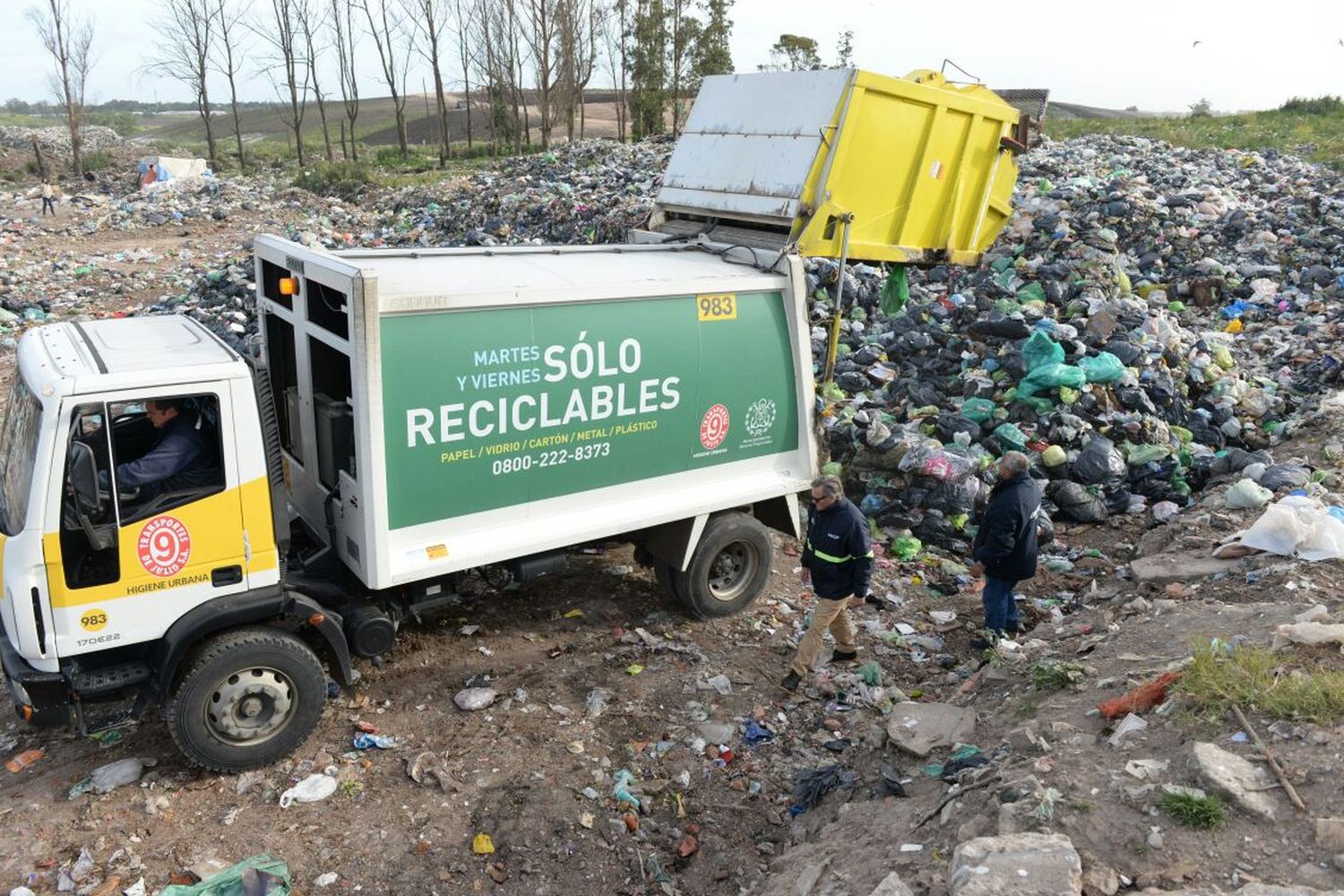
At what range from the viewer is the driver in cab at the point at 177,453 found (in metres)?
3.89

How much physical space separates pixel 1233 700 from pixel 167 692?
4209 millimetres

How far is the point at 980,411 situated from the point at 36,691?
20.9 feet

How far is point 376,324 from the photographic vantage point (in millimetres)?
4059

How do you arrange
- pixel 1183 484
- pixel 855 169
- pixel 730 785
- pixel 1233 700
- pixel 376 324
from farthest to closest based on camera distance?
pixel 1183 484
pixel 855 169
pixel 730 785
pixel 376 324
pixel 1233 700

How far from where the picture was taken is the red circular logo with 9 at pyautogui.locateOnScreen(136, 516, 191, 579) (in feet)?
12.7

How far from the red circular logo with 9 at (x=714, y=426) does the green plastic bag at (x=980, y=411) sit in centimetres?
294

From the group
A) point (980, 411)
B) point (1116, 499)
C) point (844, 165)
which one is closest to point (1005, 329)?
point (980, 411)

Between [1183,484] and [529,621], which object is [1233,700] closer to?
[529,621]

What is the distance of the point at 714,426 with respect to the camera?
5.41 m

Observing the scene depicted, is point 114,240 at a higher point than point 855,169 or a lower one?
lower

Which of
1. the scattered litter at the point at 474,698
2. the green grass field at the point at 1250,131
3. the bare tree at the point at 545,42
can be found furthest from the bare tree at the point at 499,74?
the scattered litter at the point at 474,698

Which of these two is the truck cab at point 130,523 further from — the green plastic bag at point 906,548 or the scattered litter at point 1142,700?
the green plastic bag at point 906,548

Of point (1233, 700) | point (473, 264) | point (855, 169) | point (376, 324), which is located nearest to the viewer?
point (1233, 700)

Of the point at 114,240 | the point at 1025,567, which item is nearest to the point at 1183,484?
the point at 1025,567
